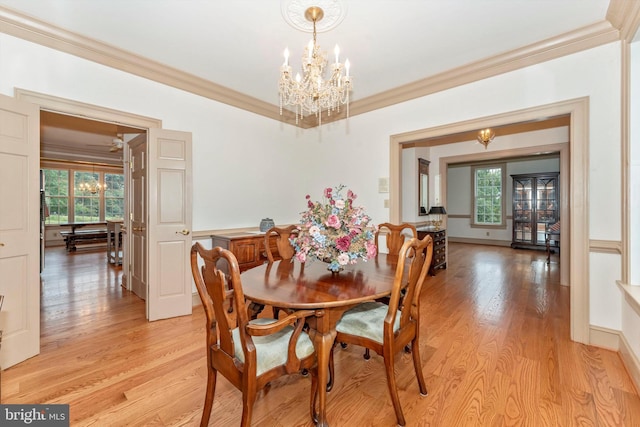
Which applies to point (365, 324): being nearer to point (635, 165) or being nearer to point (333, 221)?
point (333, 221)

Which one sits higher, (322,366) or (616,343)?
(322,366)

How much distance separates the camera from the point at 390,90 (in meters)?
3.70

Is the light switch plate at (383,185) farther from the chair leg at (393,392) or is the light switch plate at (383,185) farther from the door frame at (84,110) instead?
the door frame at (84,110)

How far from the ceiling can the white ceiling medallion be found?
1 centimetres

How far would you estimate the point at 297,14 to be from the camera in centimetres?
224

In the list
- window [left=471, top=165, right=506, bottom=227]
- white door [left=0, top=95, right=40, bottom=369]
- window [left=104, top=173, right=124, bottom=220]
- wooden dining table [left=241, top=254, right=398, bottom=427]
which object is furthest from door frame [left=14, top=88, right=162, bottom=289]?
window [left=471, top=165, right=506, bottom=227]

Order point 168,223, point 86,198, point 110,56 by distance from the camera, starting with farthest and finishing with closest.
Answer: point 86,198 → point 168,223 → point 110,56

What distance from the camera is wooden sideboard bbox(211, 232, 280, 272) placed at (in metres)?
3.45

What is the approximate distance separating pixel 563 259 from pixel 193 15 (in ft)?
18.6

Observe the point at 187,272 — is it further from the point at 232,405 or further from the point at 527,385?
the point at 527,385

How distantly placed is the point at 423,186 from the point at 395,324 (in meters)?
4.35

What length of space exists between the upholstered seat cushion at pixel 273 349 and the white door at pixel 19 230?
2020mm

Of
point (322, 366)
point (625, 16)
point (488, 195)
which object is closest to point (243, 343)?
point (322, 366)

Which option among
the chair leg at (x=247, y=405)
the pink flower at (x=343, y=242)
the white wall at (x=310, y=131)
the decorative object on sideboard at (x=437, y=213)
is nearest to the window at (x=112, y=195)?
the white wall at (x=310, y=131)
